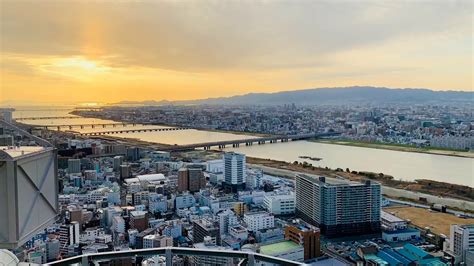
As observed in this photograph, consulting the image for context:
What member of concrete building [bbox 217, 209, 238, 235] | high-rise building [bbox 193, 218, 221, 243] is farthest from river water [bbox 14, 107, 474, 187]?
high-rise building [bbox 193, 218, 221, 243]

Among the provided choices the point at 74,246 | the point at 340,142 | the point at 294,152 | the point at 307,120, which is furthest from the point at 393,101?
the point at 74,246

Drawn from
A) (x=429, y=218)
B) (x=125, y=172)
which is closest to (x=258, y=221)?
(x=429, y=218)

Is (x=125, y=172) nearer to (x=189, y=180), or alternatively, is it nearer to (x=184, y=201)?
(x=189, y=180)

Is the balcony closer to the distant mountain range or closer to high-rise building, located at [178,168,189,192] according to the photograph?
high-rise building, located at [178,168,189,192]

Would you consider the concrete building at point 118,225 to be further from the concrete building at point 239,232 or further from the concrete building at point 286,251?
the concrete building at point 286,251

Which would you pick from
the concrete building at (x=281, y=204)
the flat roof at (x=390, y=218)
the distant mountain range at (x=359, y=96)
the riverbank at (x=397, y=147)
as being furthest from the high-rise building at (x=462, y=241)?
the distant mountain range at (x=359, y=96)

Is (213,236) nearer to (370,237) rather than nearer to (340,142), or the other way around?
(370,237)
